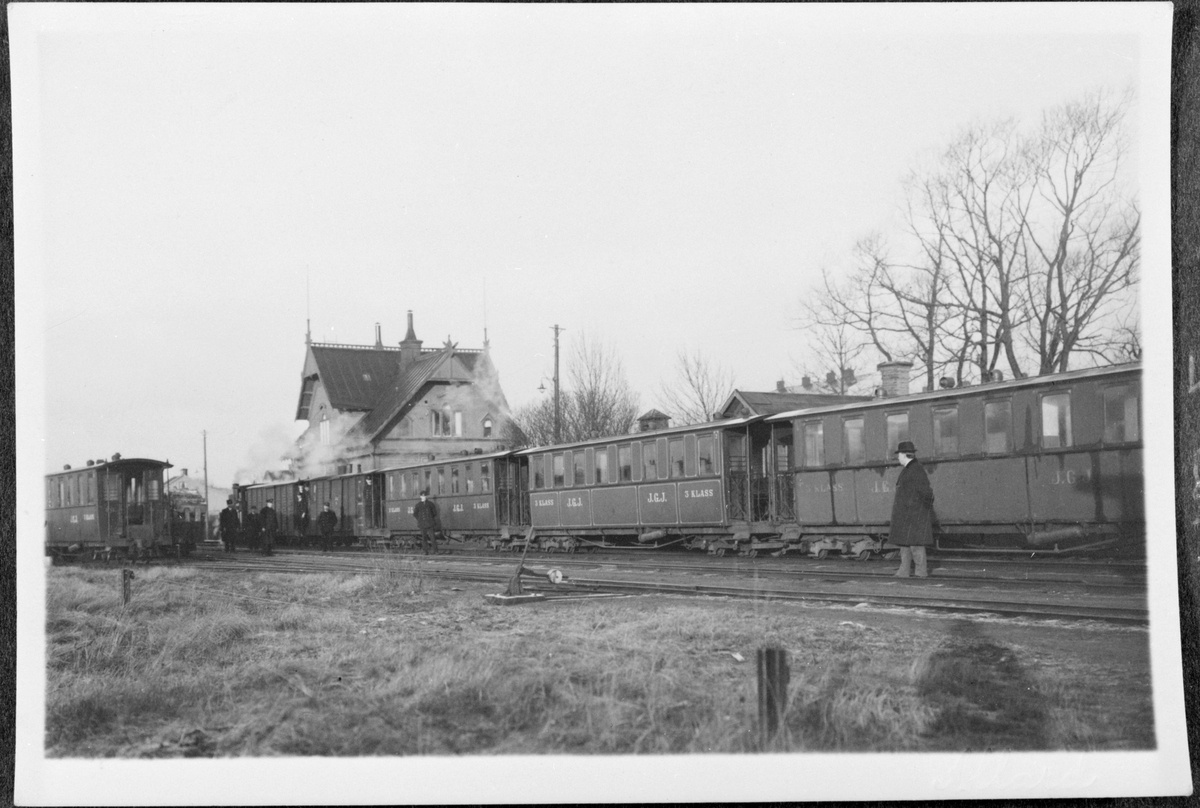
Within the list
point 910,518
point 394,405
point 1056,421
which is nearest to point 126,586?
point 394,405

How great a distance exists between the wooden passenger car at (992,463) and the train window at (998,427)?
12mm

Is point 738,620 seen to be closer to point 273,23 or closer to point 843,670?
point 843,670

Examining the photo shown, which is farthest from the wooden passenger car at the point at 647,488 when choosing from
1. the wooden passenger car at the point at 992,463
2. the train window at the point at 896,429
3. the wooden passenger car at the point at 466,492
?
the train window at the point at 896,429

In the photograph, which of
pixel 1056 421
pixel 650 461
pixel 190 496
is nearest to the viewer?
pixel 1056 421

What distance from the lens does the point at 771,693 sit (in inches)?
218

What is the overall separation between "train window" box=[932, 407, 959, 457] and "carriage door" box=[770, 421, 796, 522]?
9.71 feet

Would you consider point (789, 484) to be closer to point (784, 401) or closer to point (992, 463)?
point (784, 401)

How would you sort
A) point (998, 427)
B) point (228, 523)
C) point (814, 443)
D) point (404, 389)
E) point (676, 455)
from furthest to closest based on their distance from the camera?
point (228, 523), point (676, 455), point (814, 443), point (404, 389), point (998, 427)

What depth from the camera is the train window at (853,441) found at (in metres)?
12.9

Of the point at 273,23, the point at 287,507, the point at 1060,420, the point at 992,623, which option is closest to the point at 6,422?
the point at 273,23

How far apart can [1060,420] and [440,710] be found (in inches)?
300

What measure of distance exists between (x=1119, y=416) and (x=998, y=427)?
229 cm

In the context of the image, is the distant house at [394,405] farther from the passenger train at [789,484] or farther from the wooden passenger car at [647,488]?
the wooden passenger car at [647,488]

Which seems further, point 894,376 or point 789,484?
point 789,484
